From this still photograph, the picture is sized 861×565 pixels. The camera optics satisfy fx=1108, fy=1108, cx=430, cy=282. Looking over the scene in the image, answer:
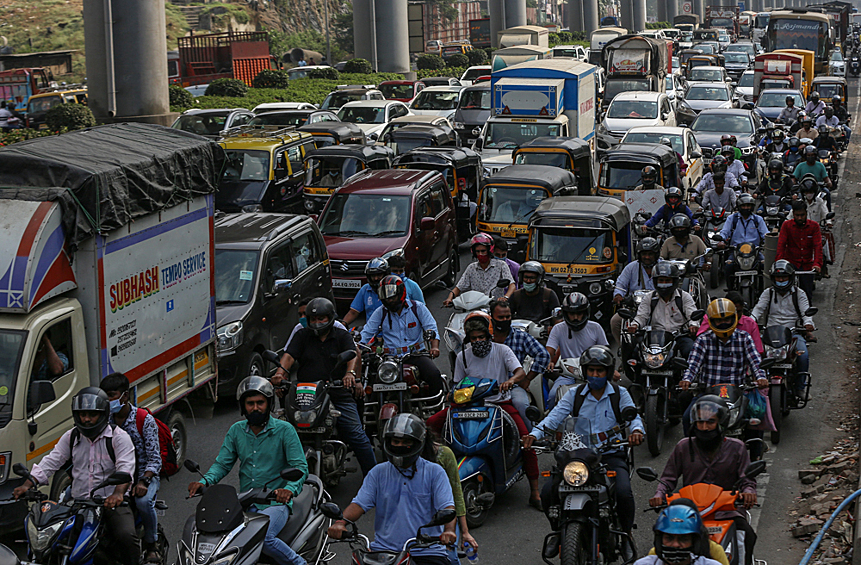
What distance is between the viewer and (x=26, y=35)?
75.4 metres

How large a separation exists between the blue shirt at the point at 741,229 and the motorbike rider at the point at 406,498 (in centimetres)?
1090

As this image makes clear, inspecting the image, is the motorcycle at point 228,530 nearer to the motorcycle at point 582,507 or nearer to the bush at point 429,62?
the motorcycle at point 582,507

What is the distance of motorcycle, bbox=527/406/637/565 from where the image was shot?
7.16 m

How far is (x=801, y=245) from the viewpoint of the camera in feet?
48.4

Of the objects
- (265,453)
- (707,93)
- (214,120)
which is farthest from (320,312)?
(707,93)

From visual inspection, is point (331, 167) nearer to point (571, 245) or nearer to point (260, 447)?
point (571, 245)

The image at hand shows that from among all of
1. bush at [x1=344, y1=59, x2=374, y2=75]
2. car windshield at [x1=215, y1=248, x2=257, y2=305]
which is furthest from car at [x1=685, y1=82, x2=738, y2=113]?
car windshield at [x1=215, y1=248, x2=257, y2=305]

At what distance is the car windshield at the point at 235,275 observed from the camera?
13.0 m

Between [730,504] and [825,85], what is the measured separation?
39524 millimetres

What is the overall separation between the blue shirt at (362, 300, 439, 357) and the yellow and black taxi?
379 inches

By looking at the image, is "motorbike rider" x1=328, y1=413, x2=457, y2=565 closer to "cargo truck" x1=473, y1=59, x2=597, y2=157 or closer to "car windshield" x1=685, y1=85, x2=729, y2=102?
"cargo truck" x1=473, y1=59, x2=597, y2=157

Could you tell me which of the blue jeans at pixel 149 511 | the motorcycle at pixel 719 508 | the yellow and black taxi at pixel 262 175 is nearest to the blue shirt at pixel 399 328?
the blue jeans at pixel 149 511

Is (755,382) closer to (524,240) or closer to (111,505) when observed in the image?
(111,505)

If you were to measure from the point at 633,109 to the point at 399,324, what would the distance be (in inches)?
833
